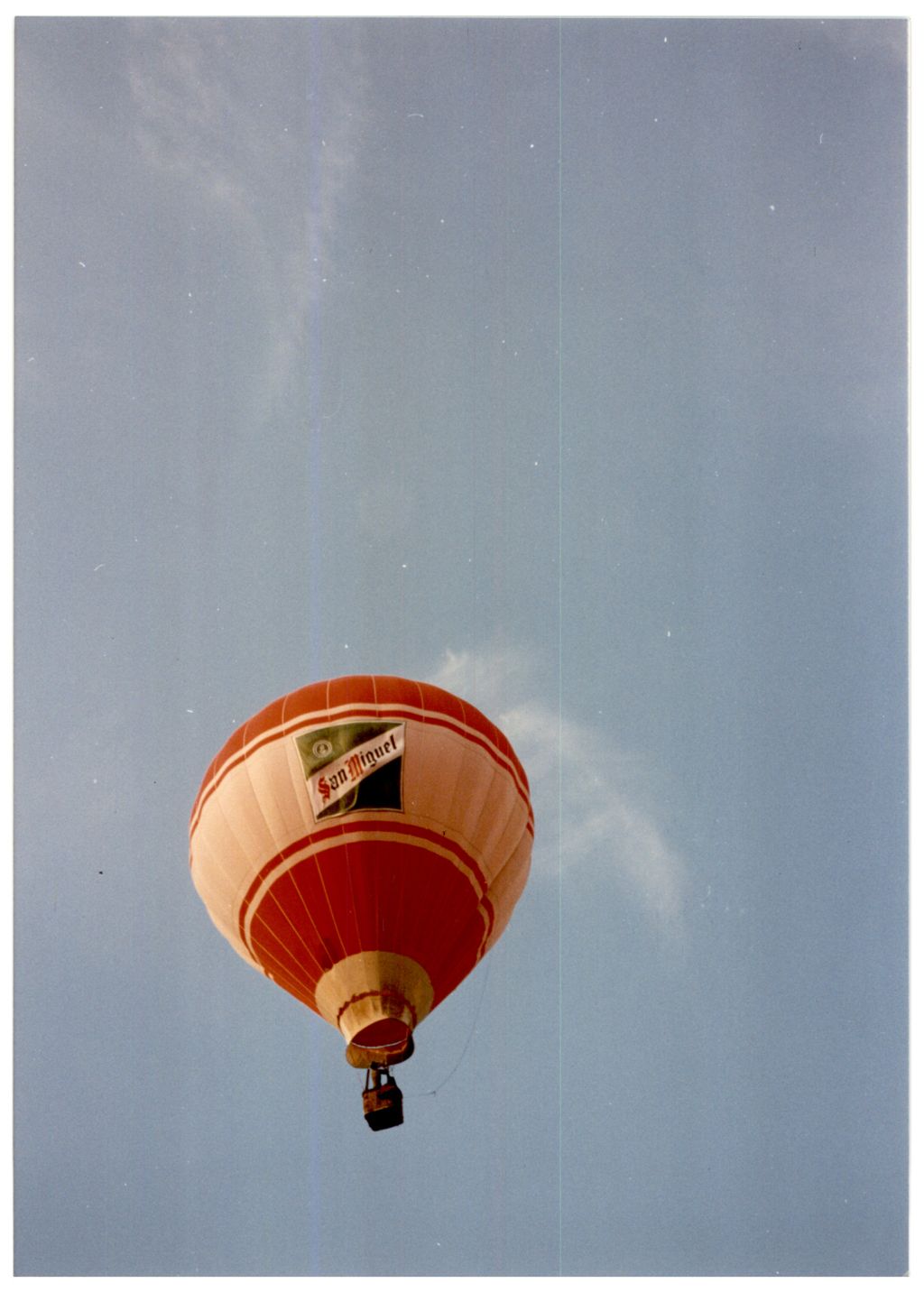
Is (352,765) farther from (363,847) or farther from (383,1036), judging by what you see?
(383,1036)

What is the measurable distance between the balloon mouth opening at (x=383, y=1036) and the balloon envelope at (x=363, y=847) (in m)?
0.01

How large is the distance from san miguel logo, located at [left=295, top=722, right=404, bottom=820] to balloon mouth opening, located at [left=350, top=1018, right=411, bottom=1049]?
152 cm

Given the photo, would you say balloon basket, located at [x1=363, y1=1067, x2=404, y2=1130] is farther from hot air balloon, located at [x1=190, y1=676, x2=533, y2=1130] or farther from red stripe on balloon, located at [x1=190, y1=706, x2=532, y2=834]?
red stripe on balloon, located at [x1=190, y1=706, x2=532, y2=834]

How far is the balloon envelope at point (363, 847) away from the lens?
417 inches

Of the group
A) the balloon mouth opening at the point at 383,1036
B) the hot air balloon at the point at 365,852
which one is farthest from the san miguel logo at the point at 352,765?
the balloon mouth opening at the point at 383,1036

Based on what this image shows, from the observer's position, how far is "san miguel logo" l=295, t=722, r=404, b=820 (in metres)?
10.7

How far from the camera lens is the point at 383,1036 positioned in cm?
1048

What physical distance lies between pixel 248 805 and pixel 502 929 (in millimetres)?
2312

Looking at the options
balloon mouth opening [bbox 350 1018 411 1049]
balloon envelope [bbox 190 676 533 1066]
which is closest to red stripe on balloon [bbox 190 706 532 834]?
balloon envelope [bbox 190 676 533 1066]

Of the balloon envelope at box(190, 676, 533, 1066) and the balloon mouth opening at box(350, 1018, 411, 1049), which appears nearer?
the balloon mouth opening at box(350, 1018, 411, 1049)
